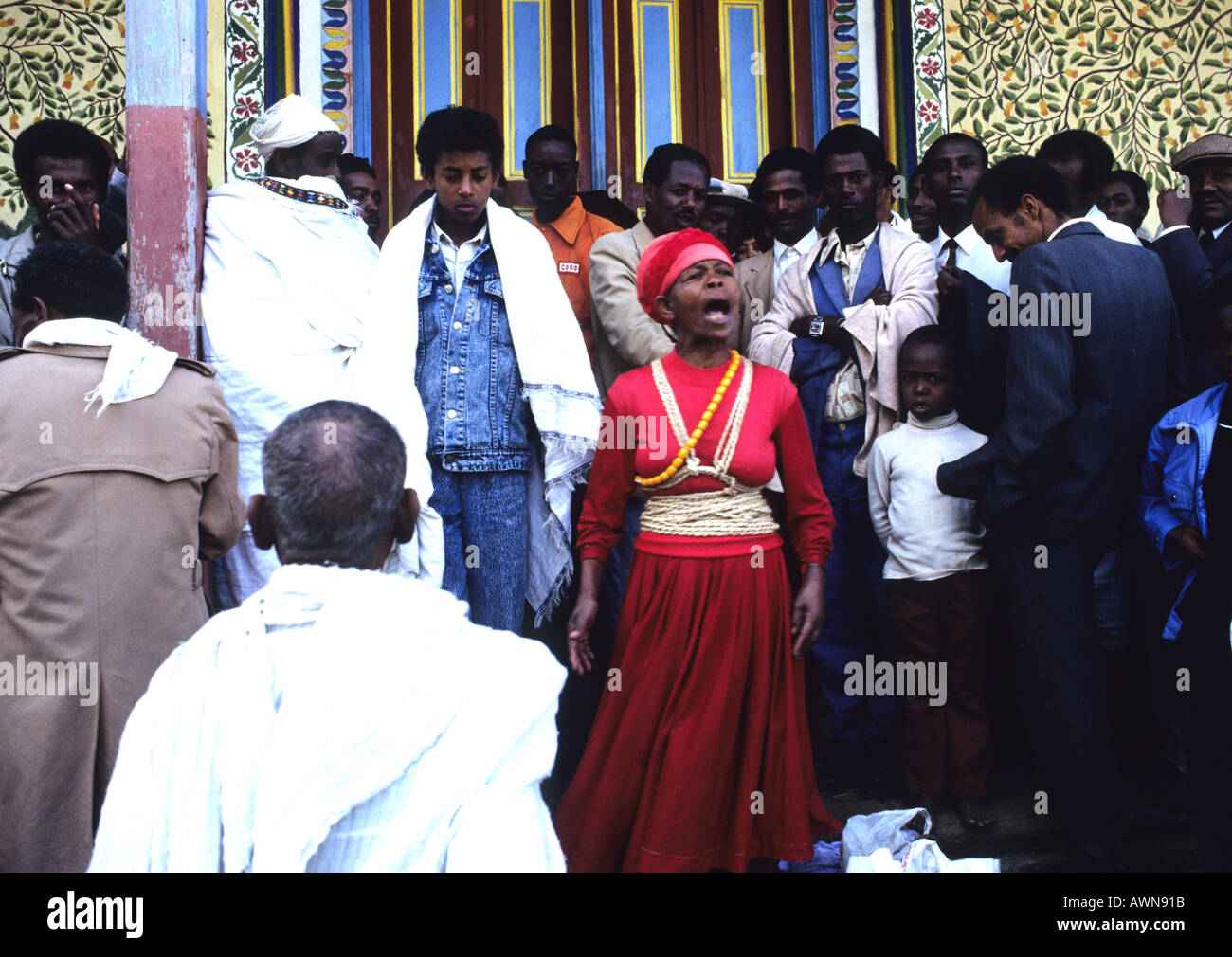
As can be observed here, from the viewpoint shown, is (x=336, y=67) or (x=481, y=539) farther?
(x=336, y=67)

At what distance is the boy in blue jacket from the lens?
3.03 m

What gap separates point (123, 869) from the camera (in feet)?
4.98

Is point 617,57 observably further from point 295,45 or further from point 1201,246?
point 1201,246

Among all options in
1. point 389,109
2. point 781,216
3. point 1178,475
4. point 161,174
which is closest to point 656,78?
point 389,109

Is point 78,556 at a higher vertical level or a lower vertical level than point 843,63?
lower

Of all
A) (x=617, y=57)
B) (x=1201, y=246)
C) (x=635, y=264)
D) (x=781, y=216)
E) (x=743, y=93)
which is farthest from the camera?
(x=743, y=93)

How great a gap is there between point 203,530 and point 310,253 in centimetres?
112

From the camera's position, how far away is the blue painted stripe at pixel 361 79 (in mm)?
5793

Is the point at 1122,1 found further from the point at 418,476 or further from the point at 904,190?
the point at 418,476

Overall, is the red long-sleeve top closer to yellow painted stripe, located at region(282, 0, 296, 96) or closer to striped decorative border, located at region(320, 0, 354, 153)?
striped decorative border, located at region(320, 0, 354, 153)

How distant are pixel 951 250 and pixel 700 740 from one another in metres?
2.56

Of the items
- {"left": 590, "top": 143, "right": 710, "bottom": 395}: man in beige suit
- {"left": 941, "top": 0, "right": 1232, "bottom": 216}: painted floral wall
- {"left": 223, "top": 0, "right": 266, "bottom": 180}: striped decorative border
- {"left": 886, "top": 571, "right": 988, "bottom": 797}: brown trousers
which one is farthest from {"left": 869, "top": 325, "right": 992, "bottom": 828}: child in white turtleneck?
{"left": 223, "top": 0, "right": 266, "bottom": 180}: striped decorative border

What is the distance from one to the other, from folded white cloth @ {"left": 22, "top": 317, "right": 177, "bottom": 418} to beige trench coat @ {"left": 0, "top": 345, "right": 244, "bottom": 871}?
0.02m

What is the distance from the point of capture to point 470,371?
3.38m
